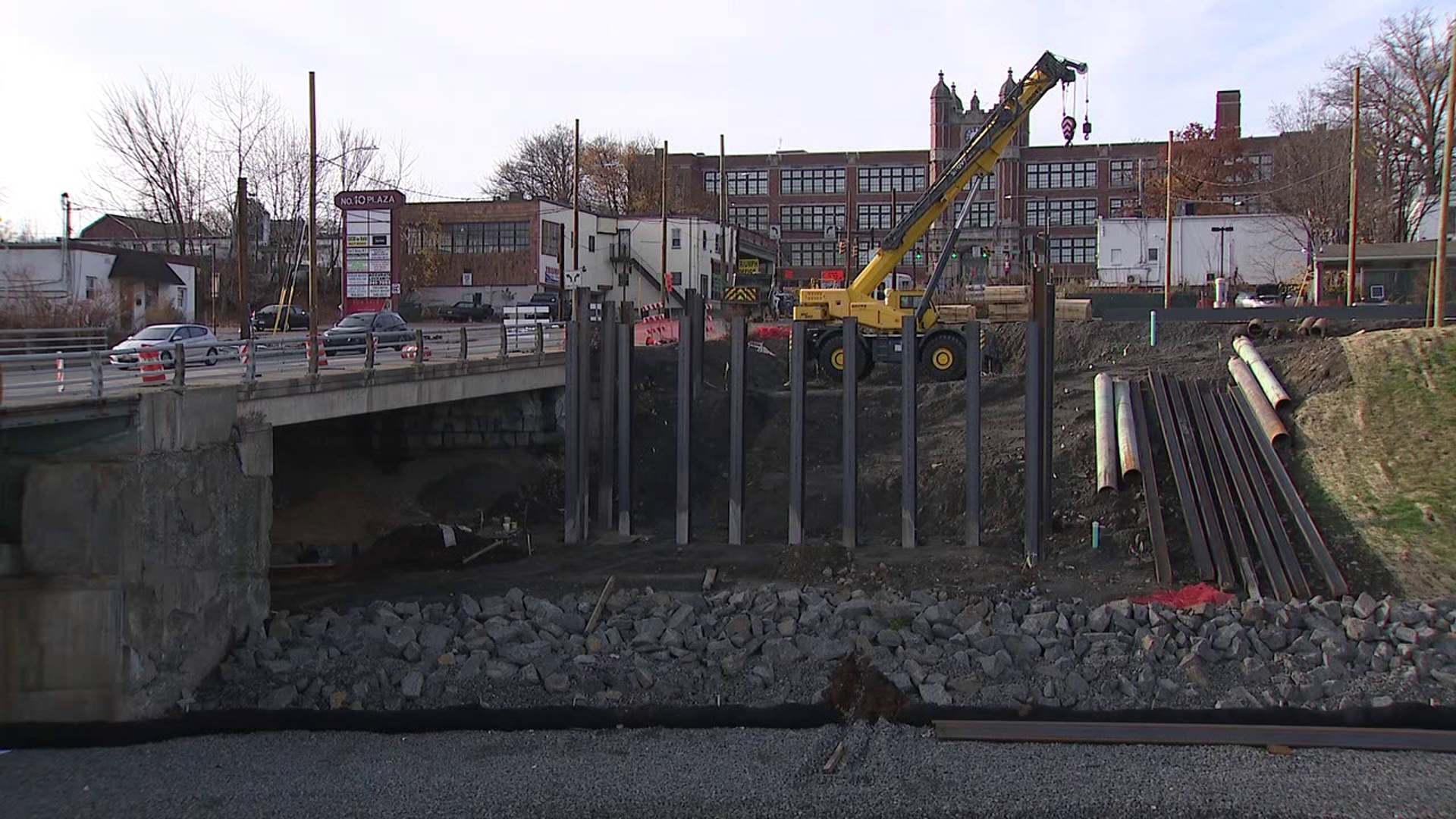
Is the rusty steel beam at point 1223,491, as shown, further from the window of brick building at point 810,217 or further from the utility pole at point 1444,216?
the window of brick building at point 810,217

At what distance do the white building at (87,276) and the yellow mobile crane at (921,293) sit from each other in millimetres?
28275

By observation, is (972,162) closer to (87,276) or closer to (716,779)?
(716,779)

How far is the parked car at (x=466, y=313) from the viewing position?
178ft

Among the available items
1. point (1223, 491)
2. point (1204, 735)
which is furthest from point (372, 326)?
point (1204, 735)

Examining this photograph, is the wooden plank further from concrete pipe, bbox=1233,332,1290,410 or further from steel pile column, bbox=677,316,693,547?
steel pile column, bbox=677,316,693,547

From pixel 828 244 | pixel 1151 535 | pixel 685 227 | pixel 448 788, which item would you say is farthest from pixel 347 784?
pixel 828 244

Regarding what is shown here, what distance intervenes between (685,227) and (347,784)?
52.8 metres

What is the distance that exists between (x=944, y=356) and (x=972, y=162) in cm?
487

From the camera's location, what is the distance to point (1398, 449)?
68.7 feet

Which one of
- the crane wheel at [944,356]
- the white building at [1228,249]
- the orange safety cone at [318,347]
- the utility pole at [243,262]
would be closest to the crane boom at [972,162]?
the crane wheel at [944,356]

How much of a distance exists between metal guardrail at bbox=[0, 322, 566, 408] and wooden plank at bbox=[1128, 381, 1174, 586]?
44.3 ft

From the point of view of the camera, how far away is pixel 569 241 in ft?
190

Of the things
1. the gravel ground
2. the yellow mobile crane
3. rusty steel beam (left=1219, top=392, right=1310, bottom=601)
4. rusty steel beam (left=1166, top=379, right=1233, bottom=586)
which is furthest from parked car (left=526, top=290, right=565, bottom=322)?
the gravel ground

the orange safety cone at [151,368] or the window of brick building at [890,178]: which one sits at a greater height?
the window of brick building at [890,178]
